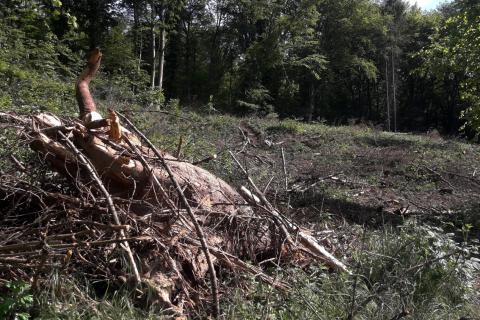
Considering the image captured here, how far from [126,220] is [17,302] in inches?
42.0

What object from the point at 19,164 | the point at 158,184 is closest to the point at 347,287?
the point at 158,184

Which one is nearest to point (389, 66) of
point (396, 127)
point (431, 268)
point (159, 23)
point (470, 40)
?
point (396, 127)

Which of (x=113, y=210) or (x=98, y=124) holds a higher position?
(x=98, y=124)

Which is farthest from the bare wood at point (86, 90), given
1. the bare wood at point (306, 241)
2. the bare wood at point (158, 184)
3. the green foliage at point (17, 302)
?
the green foliage at point (17, 302)

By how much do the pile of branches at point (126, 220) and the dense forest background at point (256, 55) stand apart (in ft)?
36.7

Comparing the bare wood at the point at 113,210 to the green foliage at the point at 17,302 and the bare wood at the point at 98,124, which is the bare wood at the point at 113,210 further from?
the green foliage at the point at 17,302

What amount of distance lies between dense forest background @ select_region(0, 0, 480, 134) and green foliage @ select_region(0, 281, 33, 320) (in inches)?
498

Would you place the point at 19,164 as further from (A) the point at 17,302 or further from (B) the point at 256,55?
(B) the point at 256,55

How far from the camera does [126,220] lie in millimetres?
4031

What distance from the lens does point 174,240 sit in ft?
13.1

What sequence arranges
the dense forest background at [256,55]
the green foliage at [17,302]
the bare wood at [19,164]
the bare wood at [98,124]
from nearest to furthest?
the green foliage at [17,302]
the bare wood at [98,124]
the bare wood at [19,164]
the dense forest background at [256,55]

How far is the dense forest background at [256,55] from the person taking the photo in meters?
21.6

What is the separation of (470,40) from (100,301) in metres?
9.09

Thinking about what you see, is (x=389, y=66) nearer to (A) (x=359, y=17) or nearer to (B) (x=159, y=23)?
(A) (x=359, y=17)
